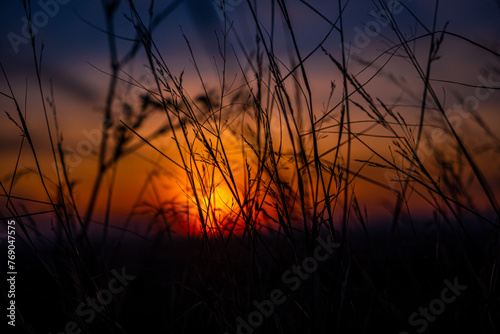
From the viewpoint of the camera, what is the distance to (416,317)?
108cm

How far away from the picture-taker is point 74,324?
1.21 meters

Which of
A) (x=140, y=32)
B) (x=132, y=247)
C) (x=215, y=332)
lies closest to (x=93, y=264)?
(x=132, y=247)

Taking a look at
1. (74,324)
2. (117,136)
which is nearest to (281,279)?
(74,324)

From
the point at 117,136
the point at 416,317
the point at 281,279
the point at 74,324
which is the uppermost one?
the point at 117,136

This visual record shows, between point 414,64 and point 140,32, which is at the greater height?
point 140,32

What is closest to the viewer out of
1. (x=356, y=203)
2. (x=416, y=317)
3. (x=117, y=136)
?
(x=416, y=317)

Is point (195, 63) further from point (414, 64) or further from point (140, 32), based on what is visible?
point (414, 64)

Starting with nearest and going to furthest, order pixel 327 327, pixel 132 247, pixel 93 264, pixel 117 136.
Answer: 1. pixel 327 327
2. pixel 93 264
3. pixel 132 247
4. pixel 117 136

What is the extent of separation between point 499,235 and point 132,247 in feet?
4.61

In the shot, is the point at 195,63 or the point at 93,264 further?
the point at 93,264

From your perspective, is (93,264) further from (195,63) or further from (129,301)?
(195,63)

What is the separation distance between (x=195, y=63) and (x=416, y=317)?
3.09 feet

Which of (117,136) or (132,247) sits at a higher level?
(117,136)

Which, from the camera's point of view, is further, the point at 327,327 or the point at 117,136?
the point at 117,136
